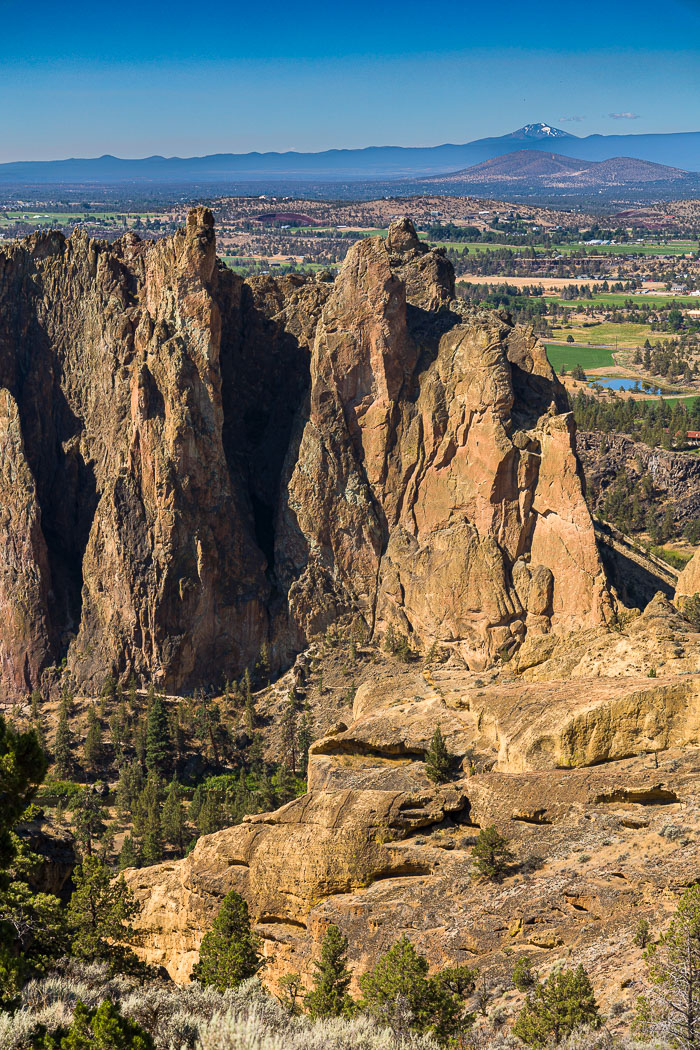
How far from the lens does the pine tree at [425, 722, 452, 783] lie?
131ft

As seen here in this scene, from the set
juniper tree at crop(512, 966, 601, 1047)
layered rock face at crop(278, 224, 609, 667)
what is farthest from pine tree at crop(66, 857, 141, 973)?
layered rock face at crop(278, 224, 609, 667)

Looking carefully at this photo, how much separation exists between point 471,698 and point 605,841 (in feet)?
41.3

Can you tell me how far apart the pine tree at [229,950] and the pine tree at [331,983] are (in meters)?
2.35

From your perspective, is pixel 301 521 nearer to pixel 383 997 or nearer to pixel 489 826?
pixel 489 826

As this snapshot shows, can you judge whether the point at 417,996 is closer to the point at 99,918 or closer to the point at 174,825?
the point at 99,918

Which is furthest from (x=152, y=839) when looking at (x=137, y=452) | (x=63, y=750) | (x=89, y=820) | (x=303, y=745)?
(x=137, y=452)

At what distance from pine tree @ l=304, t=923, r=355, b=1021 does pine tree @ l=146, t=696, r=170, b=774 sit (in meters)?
47.5

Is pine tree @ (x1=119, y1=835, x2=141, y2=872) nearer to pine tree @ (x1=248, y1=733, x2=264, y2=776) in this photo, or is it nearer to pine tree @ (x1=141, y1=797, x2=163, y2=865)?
pine tree @ (x1=141, y1=797, x2=163, y2=865)

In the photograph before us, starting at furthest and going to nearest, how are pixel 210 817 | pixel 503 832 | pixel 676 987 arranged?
pixel 210 817 < pixel 503 832 < pixel 676 987

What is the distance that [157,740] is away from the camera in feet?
260

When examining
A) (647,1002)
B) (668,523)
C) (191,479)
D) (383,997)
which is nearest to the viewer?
(647,1002)

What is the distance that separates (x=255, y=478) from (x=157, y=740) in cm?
2726

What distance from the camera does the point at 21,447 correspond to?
3484 inches

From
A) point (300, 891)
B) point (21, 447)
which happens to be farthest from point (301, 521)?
point (300, 891)
